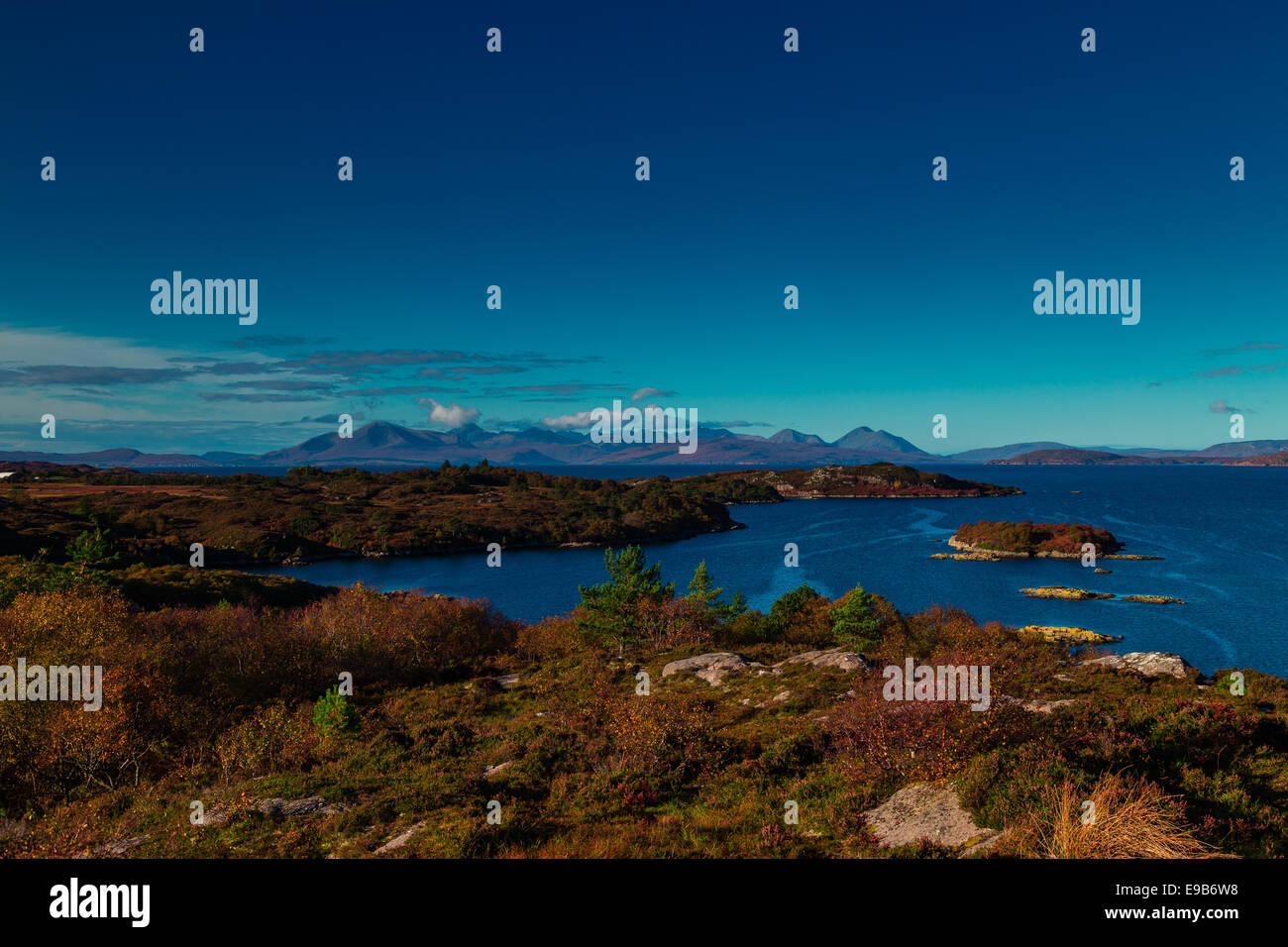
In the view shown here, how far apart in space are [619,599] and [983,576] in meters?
80.7

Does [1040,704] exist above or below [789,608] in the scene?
above

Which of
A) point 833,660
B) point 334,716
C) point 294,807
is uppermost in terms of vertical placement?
point 294,807

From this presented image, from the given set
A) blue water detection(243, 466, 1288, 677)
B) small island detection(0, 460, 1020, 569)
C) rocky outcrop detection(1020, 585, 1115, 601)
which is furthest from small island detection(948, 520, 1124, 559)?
small island detection(0, 460, 1020, 569)

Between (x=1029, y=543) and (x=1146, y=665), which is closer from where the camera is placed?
(x=1146, y=665)

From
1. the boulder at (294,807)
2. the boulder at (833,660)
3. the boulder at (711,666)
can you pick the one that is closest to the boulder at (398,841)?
the boulder at (294,807)

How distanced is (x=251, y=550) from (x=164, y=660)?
124241mm

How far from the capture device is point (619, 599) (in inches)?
1981

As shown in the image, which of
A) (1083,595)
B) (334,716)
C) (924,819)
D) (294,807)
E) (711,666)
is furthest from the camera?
(1083,595)

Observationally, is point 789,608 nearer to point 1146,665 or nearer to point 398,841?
Result: point 1146,665

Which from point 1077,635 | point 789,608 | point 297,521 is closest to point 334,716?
point 789,608
